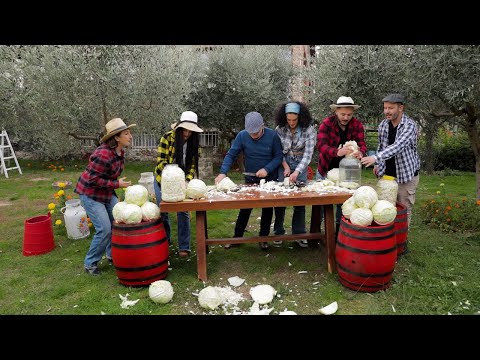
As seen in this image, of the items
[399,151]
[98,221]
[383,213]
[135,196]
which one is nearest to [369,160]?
[399,151]

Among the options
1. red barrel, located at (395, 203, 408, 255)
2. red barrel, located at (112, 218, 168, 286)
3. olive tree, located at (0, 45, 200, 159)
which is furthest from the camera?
olive tree, located at (0, 45, 200, 159)

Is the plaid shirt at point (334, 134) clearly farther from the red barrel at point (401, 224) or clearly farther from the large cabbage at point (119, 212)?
the large cabbage at point (119, 212)

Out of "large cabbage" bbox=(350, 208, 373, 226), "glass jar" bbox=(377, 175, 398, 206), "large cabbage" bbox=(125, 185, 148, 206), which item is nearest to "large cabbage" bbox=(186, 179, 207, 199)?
"large cabbage" bbox=(125, 185, 148, 206)

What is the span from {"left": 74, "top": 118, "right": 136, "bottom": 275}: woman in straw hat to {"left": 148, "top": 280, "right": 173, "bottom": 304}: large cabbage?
3.44 feet

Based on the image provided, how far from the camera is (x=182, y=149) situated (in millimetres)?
4871

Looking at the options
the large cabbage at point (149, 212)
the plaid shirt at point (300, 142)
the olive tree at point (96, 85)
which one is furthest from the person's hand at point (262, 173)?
the olive tree at point (96, 85)

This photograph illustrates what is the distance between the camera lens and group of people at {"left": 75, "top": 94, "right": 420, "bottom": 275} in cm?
448

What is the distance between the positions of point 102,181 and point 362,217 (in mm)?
3023

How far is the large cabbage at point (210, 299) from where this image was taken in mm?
3803

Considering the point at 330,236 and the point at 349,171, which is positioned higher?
the point at 349,171

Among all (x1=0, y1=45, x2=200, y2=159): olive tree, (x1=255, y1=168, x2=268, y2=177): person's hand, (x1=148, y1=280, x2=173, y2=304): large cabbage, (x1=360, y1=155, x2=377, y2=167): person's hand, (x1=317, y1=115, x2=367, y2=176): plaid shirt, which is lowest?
(x1=148, y1=280, x2=173, y2=304): large cabbage

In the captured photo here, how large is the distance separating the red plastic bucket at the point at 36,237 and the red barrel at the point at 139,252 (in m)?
1.89

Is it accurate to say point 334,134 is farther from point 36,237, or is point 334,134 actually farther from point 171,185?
point 36,237

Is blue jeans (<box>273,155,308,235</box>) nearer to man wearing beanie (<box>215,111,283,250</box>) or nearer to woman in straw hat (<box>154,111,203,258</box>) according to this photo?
man wearing beanie (<box>215,111,283,250</box>)
